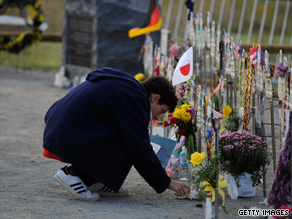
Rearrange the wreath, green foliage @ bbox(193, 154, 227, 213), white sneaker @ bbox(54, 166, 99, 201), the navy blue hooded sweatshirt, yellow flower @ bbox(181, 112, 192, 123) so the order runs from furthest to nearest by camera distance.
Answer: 1. the wreath
2. yellow flower @ bbox(181, 112, 192, 123)
3. white sneaker @ bbox(54, 166, 99, 201)
4. the navy blue hooded sweatshirt
5. green foliage @ bbox(193, 154, 227, 213)

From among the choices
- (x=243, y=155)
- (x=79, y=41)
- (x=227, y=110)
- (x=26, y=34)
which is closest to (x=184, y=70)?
(x=227, y=110)

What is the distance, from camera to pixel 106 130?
3908 millimetres

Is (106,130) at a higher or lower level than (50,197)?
higher

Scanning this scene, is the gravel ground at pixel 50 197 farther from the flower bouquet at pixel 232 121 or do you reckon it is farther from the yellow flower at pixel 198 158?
the flower bouquet at pixel 232 121

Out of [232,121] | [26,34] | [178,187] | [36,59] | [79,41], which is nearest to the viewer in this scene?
[178,187]

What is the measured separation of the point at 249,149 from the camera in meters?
4.06

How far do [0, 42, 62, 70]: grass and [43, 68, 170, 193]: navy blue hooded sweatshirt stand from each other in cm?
835

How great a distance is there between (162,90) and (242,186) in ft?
2.96

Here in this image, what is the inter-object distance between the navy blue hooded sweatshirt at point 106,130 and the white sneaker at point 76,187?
0.12 metres

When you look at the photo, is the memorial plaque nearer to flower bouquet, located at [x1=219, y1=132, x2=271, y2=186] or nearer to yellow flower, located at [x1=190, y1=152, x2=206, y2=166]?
flower bouquet, located at [x1=219, y1=132, x2=271, y2=186]

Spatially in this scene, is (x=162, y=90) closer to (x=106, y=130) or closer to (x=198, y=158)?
(x=106, y=130)

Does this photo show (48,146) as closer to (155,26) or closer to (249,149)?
(249,149)

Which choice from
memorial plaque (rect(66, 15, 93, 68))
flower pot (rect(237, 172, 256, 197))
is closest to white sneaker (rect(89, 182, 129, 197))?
flower pot (rect(237, 172, 256, 197))

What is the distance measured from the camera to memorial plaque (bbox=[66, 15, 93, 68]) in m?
9.80
